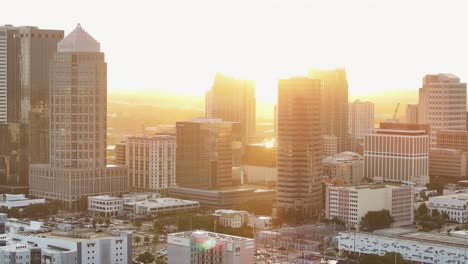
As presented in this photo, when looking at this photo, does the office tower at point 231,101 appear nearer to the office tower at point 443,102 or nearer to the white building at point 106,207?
the office tower at point 443,102

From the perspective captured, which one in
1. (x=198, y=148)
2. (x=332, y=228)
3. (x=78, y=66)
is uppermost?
(x=78, y=66)

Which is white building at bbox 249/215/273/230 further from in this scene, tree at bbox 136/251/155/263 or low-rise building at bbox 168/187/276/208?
tree at bbox 136/251/155/263

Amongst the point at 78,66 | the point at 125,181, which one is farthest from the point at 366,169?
the point at 78,66

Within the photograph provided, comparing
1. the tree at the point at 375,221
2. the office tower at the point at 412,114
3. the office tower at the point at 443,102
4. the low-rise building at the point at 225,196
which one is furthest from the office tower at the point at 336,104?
the tree at the point at 375,221

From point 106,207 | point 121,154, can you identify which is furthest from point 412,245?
point 121,154

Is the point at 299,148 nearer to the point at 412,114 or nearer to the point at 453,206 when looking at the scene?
the point at 453,206

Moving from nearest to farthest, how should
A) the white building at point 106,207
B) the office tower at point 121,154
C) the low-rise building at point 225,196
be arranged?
1. the white building at point 106,207
2. the low-rise building at point 225,196
3. the office tower at point 121,154

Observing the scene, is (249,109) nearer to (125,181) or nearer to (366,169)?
(366,169)
